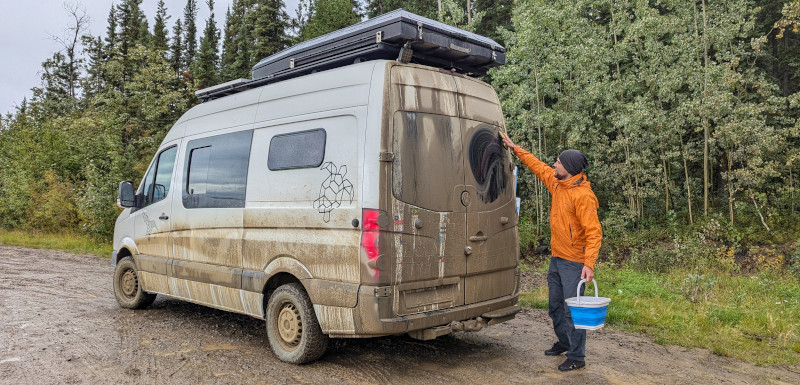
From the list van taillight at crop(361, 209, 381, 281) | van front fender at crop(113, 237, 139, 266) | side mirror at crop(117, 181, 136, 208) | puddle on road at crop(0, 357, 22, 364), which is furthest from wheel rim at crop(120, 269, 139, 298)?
van taillight at crop(361, 209, 381, 281)

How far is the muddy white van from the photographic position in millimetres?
4215

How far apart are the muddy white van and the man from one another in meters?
0.47

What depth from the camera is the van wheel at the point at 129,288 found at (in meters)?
7.07

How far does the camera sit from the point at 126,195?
6918 mm

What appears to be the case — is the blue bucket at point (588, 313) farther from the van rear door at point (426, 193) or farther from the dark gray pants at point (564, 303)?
→ the van rear door at point (426, 193)

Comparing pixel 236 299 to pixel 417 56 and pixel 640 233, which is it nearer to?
pixel 417 56

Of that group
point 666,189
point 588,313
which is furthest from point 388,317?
point 666,189

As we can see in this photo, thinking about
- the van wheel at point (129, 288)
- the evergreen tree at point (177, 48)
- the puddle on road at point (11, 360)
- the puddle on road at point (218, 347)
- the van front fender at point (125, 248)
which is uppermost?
the evergreen tree at point (177, 48)

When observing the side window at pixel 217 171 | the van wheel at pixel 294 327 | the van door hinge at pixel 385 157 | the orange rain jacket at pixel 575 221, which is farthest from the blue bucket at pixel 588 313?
the side window at pixel 217 171

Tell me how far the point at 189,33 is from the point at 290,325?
58.0 metres

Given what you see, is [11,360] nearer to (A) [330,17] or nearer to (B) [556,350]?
(B) [556,350]

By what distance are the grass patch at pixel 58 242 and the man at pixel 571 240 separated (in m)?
13.2

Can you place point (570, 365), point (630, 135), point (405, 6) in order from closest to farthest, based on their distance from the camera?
point (570, 365) → point (630, 135) → point (405, 6)

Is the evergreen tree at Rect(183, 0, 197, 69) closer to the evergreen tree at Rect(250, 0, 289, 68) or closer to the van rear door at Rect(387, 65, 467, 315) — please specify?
the evergreen tree at Rect(250, 0, 289, 68)
